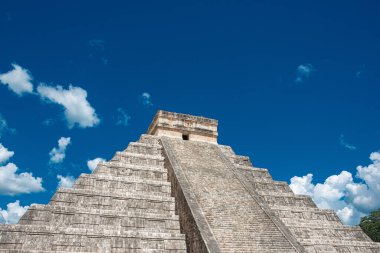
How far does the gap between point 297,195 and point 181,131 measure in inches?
252

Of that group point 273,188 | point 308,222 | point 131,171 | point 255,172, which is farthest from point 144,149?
point 308,222

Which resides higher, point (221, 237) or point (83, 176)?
point (83, 176)

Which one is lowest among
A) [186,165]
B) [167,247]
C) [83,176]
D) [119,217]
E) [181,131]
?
[167,247]

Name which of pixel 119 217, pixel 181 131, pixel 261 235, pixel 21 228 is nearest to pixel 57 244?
pixel 21 228

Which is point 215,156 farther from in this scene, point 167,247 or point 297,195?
point 167,247

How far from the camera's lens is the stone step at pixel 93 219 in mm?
9000

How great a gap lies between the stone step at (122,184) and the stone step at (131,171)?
37 centimetres

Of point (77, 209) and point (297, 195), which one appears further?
point (297, 195)

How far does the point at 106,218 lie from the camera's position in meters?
9.37

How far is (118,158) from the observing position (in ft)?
41.3

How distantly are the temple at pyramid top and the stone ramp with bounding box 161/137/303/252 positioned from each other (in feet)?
7.75

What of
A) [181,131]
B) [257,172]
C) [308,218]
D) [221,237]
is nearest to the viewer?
[221,237]

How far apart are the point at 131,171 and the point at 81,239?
3731 mm

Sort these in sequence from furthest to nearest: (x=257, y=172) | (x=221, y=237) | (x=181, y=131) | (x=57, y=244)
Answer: (x=181, y=131) < (x=257, y=172) < (x=221, y=237) < (x=57, y=244)
